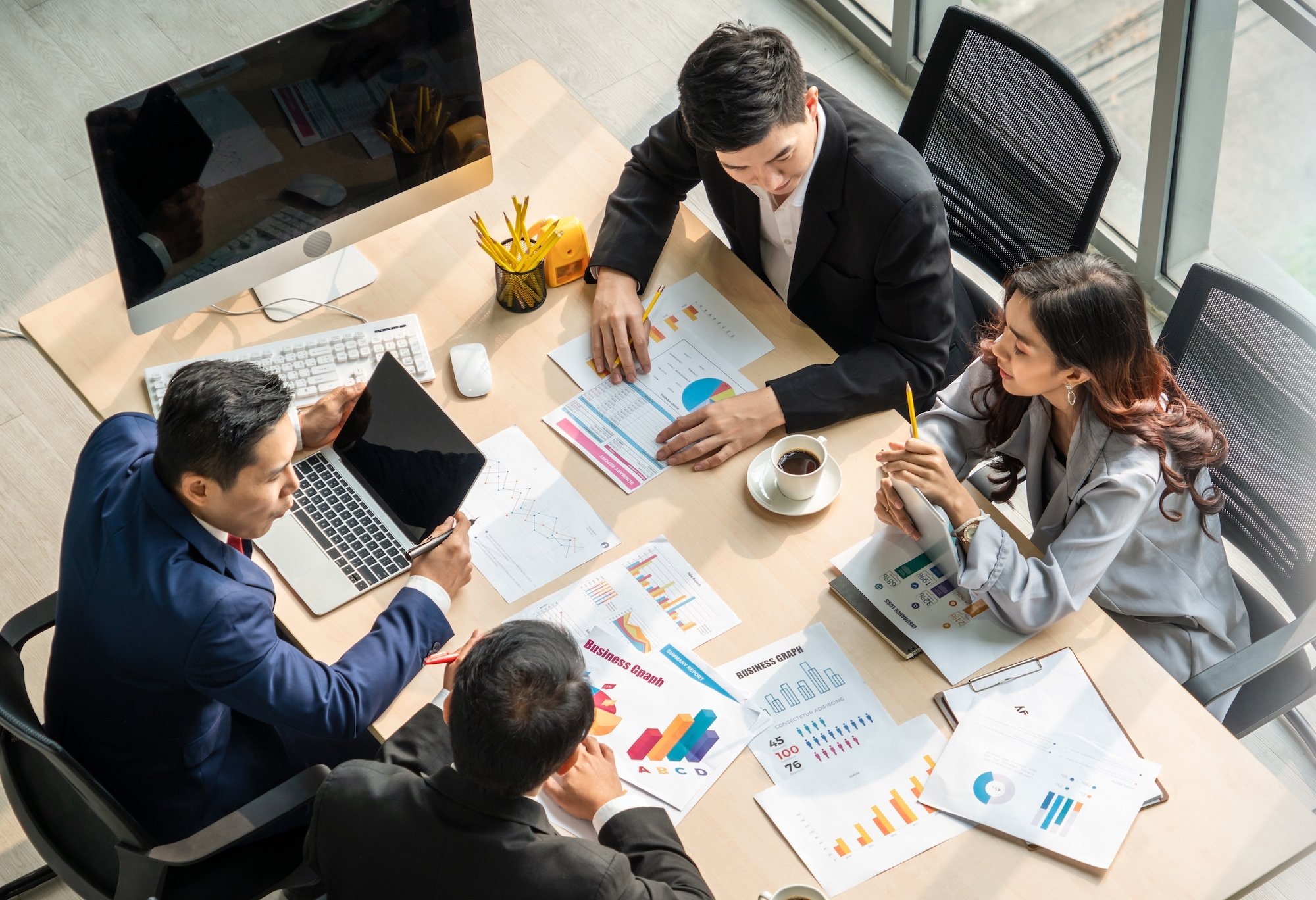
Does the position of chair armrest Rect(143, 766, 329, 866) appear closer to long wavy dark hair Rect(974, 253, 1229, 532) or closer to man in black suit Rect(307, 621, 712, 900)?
man in black suit Rect(307, 621, 712, 900)

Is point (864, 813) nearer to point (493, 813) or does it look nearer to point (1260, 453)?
point (493, 813)

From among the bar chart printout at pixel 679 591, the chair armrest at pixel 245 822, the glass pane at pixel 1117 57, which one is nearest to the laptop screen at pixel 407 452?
the bar chart printout at pixel 679 591

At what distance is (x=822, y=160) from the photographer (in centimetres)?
229

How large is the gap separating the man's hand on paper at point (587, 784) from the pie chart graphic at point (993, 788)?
20.3 inches

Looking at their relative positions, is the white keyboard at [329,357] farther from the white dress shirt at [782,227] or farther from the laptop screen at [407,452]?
the white dress shirt at [782,227]

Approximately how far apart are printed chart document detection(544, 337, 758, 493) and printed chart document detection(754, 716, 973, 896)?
0.61 meters

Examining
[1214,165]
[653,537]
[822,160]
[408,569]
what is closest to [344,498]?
[408,569]

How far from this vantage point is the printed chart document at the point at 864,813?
5.60ft

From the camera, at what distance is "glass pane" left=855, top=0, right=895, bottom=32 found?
4023mm

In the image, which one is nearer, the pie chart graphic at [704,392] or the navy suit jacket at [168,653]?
the navy suit jacket at [168,653]

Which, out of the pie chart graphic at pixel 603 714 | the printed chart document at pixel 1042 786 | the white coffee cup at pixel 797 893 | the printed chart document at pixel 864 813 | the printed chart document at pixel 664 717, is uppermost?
the pie chart graphic at pixel 603 714

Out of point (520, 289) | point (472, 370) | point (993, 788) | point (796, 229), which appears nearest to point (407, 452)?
point (472, 370)

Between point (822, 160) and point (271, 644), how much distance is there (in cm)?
131

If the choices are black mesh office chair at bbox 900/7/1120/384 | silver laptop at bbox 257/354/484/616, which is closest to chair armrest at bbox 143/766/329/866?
silver laptop at bbox 257/354/484/616
